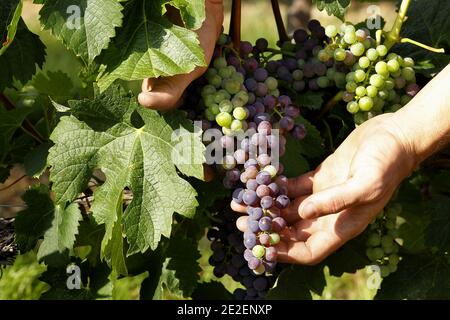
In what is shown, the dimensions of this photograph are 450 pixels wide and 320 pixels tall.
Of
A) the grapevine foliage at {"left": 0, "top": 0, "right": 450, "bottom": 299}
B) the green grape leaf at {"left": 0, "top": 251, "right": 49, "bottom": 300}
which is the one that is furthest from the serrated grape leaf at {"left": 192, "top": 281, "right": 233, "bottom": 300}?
the green grape leaf at {"left": 0, "top": 251, "right": 49, "bottom": 300}

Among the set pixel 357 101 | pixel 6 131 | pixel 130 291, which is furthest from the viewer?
pixel 130 291

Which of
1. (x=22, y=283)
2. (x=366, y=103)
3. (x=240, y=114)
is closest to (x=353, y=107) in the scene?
(x=366, y=103)

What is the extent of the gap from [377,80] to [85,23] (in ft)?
2.04

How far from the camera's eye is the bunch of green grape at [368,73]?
5.20ft

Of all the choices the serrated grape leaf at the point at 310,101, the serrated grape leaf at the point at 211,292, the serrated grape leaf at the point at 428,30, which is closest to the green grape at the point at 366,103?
the serrated grape leaf at the point at 310,101

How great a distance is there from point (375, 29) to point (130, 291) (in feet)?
5.43

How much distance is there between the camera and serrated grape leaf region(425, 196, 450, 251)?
5.95 ft

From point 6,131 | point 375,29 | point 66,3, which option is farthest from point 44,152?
point 375,29

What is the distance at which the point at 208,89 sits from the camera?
1.51 metres

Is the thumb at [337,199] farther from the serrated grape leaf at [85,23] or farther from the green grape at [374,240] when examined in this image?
the serrated grape leaf at [85,23]

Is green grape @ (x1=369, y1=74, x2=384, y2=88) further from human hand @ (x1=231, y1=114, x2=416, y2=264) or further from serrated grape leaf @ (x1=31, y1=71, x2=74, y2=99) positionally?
serrated grape leaf @ (x1=31, y1=71, x2=74, y2=99)

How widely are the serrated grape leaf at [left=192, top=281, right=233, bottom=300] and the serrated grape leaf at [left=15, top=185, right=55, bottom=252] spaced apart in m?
0.46
